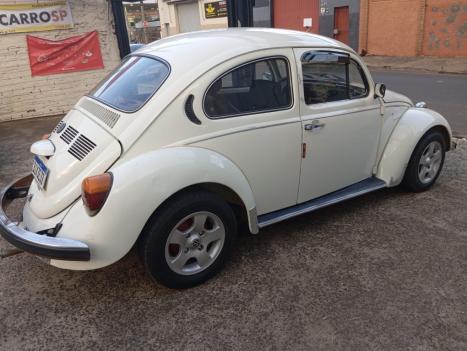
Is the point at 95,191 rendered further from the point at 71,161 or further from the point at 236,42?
the point at 236,42

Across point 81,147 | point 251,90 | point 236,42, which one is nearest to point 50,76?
point 81,147

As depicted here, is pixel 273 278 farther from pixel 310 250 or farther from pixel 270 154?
pixel 270 154

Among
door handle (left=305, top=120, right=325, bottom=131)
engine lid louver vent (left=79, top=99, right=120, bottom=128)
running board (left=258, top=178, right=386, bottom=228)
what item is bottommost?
running board (left=258, top=178, right=386, bottom=228)

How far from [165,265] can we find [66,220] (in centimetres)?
72

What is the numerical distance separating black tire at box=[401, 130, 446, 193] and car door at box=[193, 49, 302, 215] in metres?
1.53

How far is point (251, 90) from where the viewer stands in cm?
326

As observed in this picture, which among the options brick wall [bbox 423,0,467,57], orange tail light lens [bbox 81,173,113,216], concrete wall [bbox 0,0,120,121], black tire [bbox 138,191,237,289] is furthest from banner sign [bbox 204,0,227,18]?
orange tail light lens [bbox 81,173,113,216]

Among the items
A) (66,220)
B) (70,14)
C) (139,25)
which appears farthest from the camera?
(139,25)

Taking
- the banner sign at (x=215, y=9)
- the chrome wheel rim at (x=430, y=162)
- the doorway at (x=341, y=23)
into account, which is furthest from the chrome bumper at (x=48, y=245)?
the banner sign at (x=215, y=9)

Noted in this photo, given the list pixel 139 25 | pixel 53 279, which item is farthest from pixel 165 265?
pixel 139 25

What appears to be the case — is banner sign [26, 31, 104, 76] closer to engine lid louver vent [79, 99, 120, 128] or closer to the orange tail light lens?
engine lid louver vent [79, 99, 120, 128]

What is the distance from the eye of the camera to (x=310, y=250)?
3479 mm

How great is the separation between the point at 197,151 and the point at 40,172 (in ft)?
4.16

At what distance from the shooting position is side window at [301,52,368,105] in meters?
3.46
